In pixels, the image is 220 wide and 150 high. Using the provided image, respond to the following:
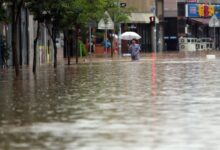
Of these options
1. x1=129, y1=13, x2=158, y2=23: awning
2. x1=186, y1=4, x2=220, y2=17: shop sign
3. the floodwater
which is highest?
x1=186, y1=4, x2=220, y2=17: shop sign

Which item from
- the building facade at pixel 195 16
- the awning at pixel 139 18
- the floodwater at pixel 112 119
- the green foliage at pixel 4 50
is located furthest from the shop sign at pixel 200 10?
the floodwater at pixel 112 119

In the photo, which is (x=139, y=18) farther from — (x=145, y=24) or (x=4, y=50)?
(x=4, y=50)

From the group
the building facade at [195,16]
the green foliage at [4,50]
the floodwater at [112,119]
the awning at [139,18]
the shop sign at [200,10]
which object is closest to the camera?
the floodwater at [112,119]

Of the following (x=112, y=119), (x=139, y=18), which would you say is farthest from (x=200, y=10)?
(x=112, y=119)

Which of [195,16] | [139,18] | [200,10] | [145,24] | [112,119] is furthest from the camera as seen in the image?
[200,10]

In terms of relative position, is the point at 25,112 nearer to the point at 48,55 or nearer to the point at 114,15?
the point at 48,55

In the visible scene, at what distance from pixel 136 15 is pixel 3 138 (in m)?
77.6

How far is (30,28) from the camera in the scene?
154ft

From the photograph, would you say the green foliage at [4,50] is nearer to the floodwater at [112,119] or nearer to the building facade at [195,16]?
the floodwater at [112,119]

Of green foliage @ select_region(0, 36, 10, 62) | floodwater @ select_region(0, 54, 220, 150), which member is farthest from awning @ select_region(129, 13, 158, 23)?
floodwater @ select_region(0, 54, 220, 150)

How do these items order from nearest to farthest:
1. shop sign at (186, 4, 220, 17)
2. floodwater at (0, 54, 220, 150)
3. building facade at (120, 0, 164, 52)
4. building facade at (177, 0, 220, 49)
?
floodwater at (0, 54, 220, 150), building facade at (120, 0, 164, 52), building facade at (177, 0, 220, 49), shop sign at (186, 4, 220, 17)

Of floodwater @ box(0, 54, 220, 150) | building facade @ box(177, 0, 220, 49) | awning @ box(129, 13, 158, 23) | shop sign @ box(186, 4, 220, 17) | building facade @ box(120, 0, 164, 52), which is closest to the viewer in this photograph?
floodwater @ box(0, 54, 220, 150)

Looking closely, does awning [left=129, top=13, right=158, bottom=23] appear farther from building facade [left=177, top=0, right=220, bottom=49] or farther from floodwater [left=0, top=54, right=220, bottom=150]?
floodwater [left=0, top=54, right=220, bottom=150]

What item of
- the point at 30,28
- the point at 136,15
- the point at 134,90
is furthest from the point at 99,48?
the point at 134,90
